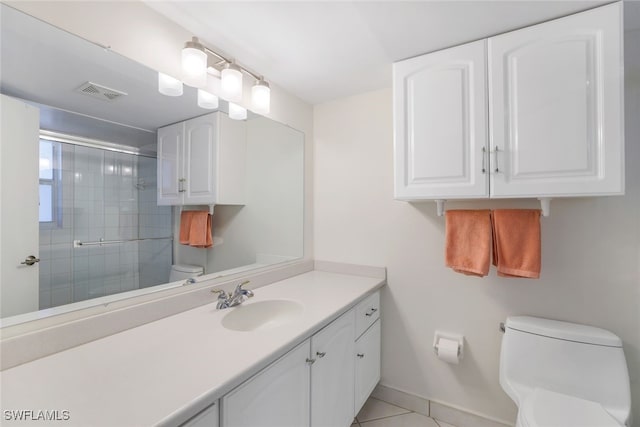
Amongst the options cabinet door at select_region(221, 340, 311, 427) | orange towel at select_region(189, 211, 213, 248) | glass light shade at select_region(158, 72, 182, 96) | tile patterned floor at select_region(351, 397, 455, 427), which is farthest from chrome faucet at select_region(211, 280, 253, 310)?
tile patterned floor at select_region(351, 397, 455, 427)

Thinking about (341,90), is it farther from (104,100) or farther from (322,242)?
(104,100)

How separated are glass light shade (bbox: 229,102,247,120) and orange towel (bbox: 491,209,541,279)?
151cm

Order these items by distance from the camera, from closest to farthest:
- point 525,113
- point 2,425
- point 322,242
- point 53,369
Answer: point 2,425, point 53,369, point 525,113, point 322,242

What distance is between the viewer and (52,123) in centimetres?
93

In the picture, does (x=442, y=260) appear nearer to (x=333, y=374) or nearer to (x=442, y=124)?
(x=442, y=124)

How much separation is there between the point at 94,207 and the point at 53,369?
544mm

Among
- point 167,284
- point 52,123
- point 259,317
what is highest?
point 52,123

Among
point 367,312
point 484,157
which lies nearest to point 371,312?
point 367,312

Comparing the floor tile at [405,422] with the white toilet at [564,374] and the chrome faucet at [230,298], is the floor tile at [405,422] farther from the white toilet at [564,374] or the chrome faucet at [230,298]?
the chrome faucet at [230,298]

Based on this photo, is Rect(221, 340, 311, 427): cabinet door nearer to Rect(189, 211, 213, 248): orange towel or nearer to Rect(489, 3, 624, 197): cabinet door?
Rect(189, 211, 213, 248): orange towel

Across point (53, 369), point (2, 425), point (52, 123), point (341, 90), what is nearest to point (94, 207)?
point (52, 123)

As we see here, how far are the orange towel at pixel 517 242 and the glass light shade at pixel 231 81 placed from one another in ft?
4.92

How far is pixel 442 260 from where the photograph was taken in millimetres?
1674

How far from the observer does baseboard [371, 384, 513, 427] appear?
1.57 meters
